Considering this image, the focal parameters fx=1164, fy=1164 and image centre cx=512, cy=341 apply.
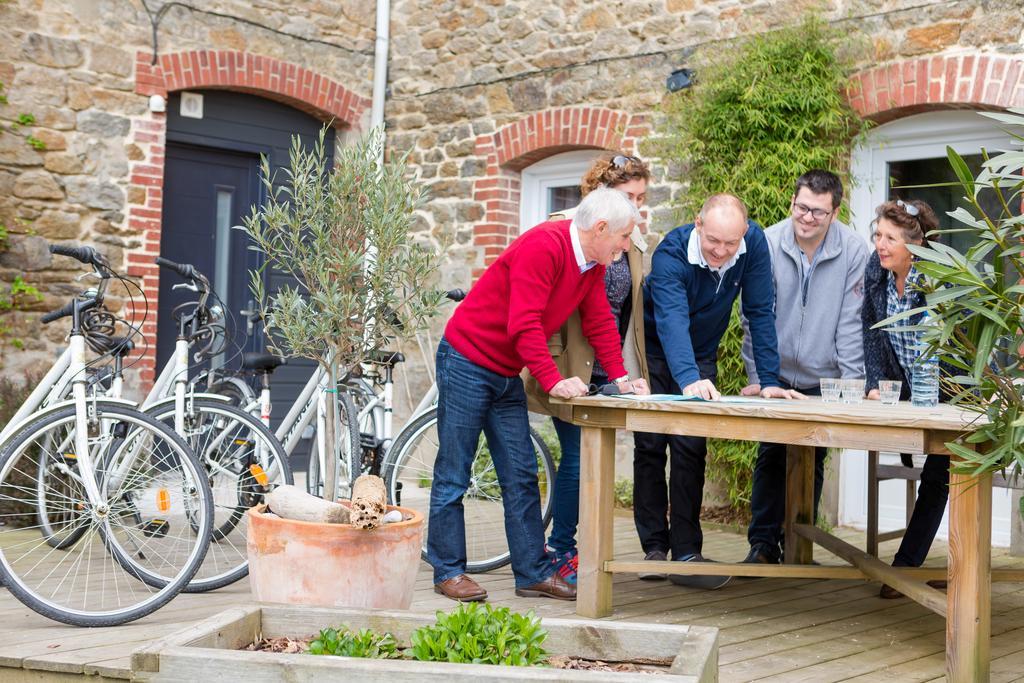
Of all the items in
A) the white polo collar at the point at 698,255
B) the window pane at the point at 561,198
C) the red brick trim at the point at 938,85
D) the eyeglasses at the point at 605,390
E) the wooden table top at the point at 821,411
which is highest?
the red brick trim at the point at 938,85

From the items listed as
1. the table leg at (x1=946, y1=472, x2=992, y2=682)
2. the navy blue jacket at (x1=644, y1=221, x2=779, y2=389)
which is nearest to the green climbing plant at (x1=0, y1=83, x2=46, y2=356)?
the navy blue jacket at (x1=644, y1=221, x2=779, y2=389)

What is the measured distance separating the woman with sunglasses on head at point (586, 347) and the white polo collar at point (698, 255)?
22 centimetres

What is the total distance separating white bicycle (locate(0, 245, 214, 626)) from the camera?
3586mm

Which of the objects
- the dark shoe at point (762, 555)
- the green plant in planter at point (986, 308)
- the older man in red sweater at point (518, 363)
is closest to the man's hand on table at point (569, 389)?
the older man in red sweater at point (518, 363)

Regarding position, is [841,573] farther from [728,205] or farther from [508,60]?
[508,60]

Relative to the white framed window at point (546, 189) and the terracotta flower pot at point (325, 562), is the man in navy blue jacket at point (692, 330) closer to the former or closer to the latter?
the terracotta flower pot at point (325, 562)

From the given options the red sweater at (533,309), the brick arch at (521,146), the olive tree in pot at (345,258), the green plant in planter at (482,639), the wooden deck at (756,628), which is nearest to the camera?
the green plant in planter at (482,639)

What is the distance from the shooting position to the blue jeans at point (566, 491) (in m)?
4.41

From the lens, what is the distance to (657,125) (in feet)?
22.5

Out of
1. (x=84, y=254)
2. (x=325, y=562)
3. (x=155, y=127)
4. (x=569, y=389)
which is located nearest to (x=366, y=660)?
(x=325, y=562)

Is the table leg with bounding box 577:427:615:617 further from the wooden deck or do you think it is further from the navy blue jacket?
the navy blue jacket

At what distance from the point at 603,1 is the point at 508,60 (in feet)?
2.66

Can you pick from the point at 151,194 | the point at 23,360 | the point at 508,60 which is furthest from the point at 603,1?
the point at 23,360

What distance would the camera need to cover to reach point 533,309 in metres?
3.70
